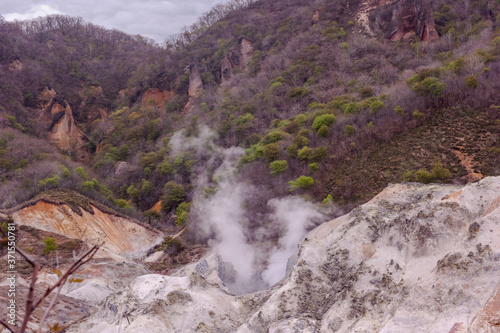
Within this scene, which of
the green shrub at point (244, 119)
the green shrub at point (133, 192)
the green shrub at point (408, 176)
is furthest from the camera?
the green shrub at point (244, 119)

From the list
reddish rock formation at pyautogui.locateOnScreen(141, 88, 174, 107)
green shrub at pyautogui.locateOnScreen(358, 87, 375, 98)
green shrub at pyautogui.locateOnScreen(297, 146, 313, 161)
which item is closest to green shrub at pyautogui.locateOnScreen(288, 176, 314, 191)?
green shrub at pyautogui.locateOnScreen(297, 146, 313, 161)

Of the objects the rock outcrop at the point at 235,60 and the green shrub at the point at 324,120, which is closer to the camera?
the green shrub at the point at 324,120

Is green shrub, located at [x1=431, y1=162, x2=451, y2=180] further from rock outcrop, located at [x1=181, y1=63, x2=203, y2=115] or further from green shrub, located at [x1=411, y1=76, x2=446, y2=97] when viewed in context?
rock outcrop, located at [x1=181, y1=63, x2=203, y2=115]

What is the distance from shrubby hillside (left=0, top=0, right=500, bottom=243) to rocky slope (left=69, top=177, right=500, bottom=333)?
601 centimetres

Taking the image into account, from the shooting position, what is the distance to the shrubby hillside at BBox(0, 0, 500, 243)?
48.4 ft

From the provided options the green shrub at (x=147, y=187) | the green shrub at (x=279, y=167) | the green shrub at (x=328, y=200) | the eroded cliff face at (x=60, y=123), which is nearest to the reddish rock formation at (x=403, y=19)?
the green shrub at (x=279, y=167)

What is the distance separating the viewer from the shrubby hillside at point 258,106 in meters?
14.7

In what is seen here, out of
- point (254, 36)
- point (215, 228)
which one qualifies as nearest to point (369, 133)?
point (215, 228)

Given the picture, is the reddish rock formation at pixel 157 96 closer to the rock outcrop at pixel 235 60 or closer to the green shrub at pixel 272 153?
the rock outcrop at pixel 235 60

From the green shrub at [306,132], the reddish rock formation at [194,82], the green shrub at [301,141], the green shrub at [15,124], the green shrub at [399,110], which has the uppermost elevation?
the reddish rock formation at [194,82]

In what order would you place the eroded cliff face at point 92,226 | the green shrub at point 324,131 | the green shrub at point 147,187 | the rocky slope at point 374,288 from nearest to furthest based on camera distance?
the rocky slope at point 374,288
the eroded cliff face at point 92,226
the green shrub at point 324,131
the green shrub at point 147,187

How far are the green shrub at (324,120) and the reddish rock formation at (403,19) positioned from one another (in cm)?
1992

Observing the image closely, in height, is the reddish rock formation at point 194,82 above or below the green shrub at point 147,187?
above

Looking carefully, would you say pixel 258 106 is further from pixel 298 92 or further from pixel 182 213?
pixel 182 213
